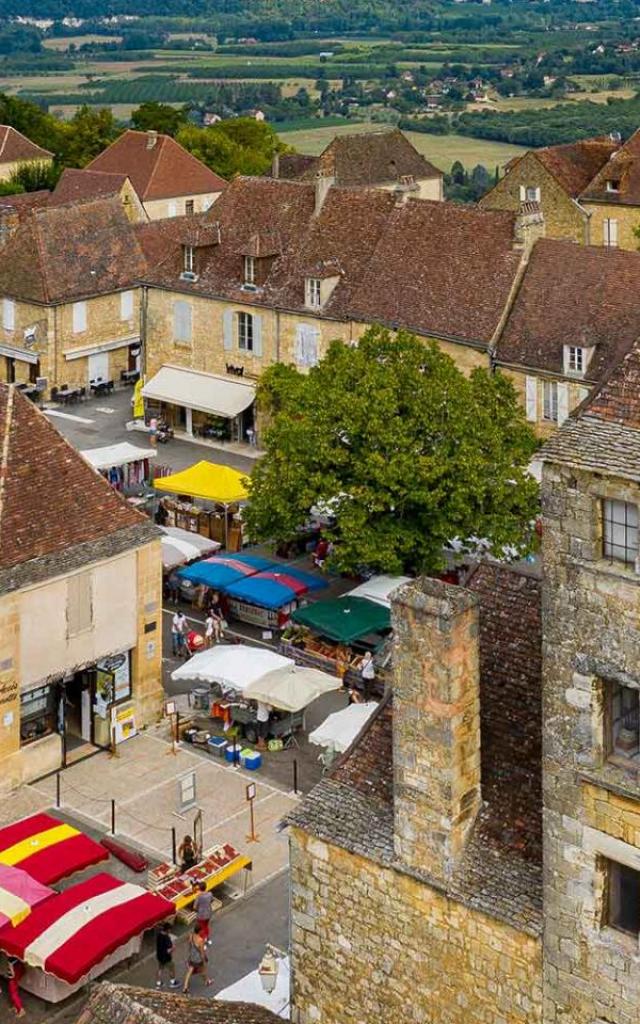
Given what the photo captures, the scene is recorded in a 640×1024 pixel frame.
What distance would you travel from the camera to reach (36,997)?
24078 millimetres

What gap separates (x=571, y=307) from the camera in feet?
151

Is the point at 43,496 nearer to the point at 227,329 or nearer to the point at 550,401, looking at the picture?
the point at 550,401

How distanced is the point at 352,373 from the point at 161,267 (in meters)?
18.9

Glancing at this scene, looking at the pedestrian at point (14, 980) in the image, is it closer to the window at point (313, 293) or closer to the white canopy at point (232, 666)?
the white canopy at point (232, 666)

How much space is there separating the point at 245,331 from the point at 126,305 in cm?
848

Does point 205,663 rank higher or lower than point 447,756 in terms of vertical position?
lower

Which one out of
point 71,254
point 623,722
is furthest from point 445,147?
point 623,722

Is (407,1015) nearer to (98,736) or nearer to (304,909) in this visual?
(304,909)

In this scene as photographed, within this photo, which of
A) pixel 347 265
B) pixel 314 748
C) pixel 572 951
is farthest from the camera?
pixel 347 265

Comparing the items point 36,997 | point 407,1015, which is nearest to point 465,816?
point 407,1015

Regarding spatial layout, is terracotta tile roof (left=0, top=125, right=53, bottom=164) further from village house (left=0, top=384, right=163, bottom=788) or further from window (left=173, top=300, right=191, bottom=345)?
village house (left=0, top=384, right=163, bottom=788)

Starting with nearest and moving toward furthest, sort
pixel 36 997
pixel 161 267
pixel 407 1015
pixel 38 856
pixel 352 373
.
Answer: pixel 407 1015 < pixel 36 997 < pixel 38 856 < pixel 352 373 < pixel 161 267

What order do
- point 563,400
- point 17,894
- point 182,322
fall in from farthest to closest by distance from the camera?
point 182,322 → point 563,400 → point 17,894

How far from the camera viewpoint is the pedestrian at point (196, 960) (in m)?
24.1
